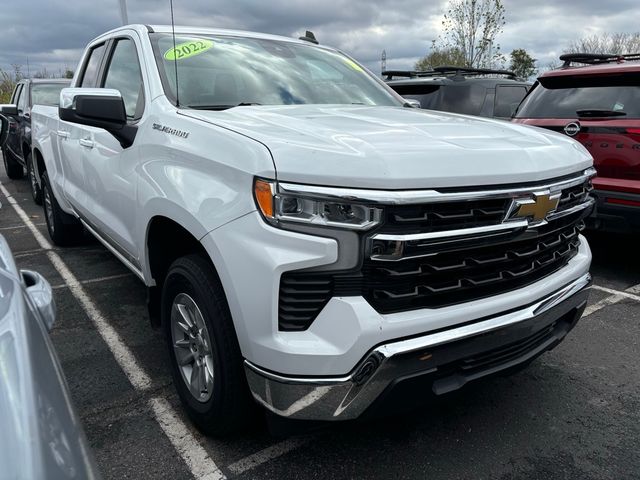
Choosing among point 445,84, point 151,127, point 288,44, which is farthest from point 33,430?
point 445,84

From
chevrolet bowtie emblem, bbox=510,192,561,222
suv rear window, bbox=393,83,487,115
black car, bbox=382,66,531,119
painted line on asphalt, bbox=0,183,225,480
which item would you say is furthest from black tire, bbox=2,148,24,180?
chevrolet bowtie emblem, bbox=510,192,561,222

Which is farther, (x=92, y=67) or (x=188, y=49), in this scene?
(x=92, y=67)

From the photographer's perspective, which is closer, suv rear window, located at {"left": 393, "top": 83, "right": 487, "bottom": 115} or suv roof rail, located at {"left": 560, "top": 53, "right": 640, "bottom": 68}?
suv roof rail, located at {"left": 560, "top": 53, "right": 640, "bottom": 68}

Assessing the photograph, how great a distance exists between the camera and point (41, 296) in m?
1.61

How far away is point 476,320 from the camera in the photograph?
200cm

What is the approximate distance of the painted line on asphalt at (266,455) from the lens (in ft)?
7.47

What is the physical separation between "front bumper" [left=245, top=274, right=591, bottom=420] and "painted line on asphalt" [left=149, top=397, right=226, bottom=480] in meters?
0.54

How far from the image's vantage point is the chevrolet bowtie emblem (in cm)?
203

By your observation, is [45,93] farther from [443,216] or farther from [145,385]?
[443,216]

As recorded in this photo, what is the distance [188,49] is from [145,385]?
6.33ft

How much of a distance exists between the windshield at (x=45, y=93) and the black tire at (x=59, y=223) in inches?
172

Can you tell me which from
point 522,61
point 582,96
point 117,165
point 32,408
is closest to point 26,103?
point 117,165

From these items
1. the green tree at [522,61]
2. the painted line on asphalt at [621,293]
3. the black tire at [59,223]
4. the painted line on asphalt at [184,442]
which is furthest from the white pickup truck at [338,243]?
the green tree at [522,61]

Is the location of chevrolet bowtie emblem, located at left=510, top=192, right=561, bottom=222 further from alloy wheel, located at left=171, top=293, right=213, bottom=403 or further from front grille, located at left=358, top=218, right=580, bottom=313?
alloy wheel, located at left=171, top=293, right=213, bottom=403
